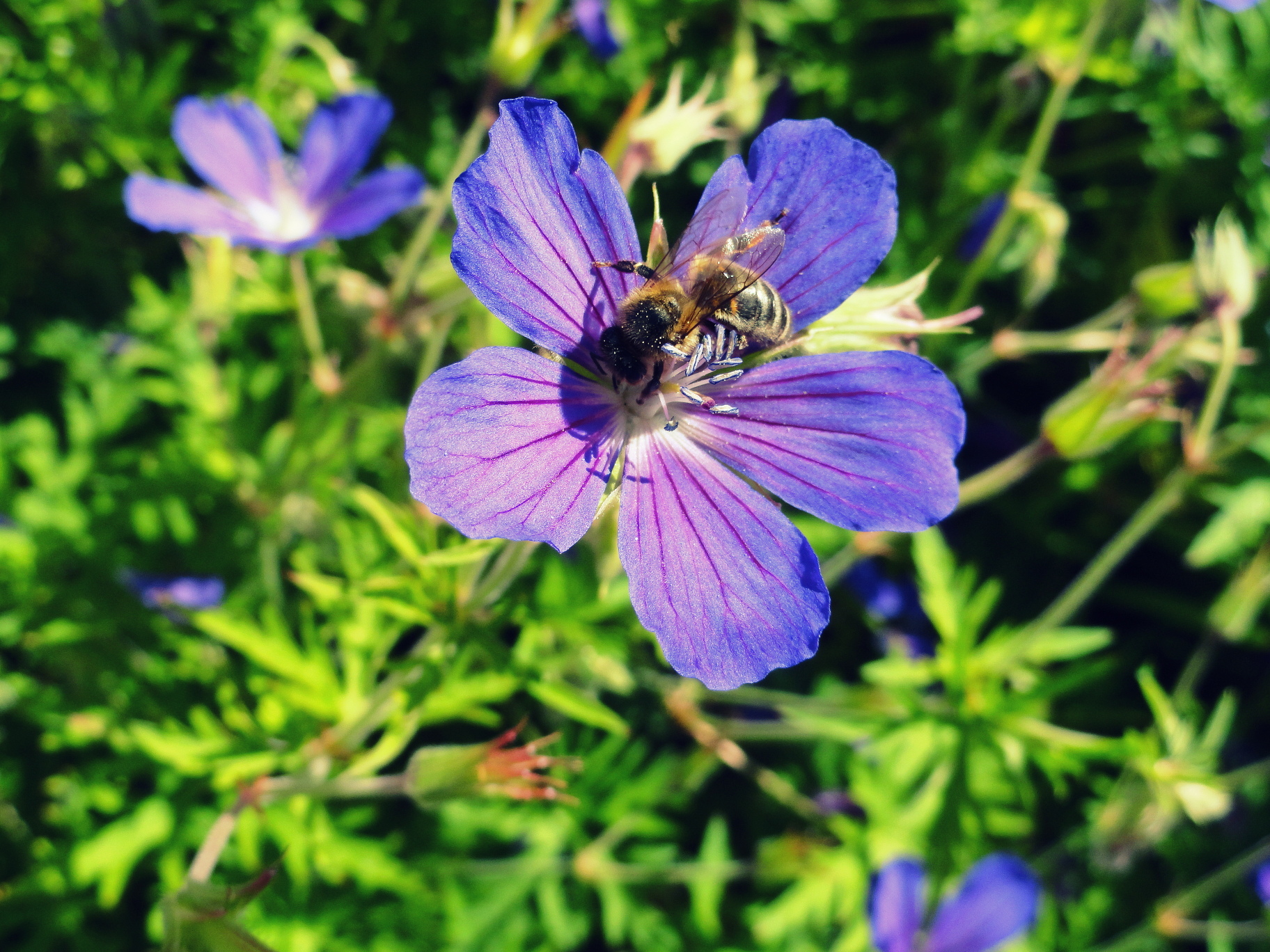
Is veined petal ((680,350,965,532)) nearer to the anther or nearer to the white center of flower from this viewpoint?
the anther

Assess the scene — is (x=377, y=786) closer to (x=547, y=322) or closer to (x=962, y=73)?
(x=547, y=322)

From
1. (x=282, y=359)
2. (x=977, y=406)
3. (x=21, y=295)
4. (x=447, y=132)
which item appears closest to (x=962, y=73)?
(x=977, y=406)

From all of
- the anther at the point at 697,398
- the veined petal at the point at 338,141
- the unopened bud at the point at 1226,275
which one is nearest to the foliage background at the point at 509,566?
the veined petal at the point at 338,141

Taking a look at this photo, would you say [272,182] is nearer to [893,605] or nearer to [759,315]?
[759,315]

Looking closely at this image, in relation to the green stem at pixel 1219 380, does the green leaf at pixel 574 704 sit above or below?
above

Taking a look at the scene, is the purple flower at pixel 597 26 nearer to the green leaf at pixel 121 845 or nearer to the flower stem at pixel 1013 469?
the flower stem at pixel 1013 469

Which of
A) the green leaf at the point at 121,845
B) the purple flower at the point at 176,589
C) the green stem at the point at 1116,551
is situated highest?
the purple flower at the point at 176,589
